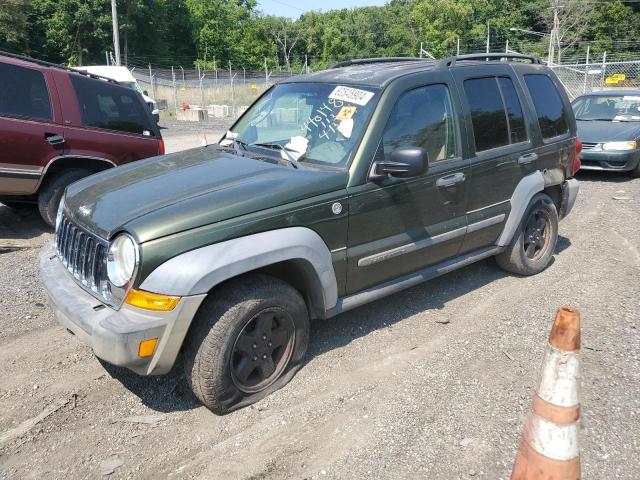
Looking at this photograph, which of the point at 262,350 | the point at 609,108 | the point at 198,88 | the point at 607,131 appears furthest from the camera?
the point at 198,88

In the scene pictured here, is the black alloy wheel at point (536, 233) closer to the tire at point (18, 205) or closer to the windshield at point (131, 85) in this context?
the windshield at point (131, 85)

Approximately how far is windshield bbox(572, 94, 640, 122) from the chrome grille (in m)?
10.3

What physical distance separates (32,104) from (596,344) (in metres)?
6.30

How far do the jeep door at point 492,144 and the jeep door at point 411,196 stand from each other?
0.15m

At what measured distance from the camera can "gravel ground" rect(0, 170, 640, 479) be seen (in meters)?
2.78

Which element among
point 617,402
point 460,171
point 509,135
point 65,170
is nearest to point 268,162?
point 460,171

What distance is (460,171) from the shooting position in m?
4.10

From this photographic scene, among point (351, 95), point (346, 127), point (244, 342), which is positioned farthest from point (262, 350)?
point (351, 95)

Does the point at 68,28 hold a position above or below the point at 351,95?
above

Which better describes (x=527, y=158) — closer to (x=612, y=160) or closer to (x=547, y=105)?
(x=547, y=105)

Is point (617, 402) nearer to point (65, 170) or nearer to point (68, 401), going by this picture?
point (68, 401)

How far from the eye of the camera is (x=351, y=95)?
3791 millimetres

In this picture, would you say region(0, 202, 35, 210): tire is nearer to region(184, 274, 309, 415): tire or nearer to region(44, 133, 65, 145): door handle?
region(44, 133, 65, 145): door handle

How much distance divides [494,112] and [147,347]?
3.31 m
